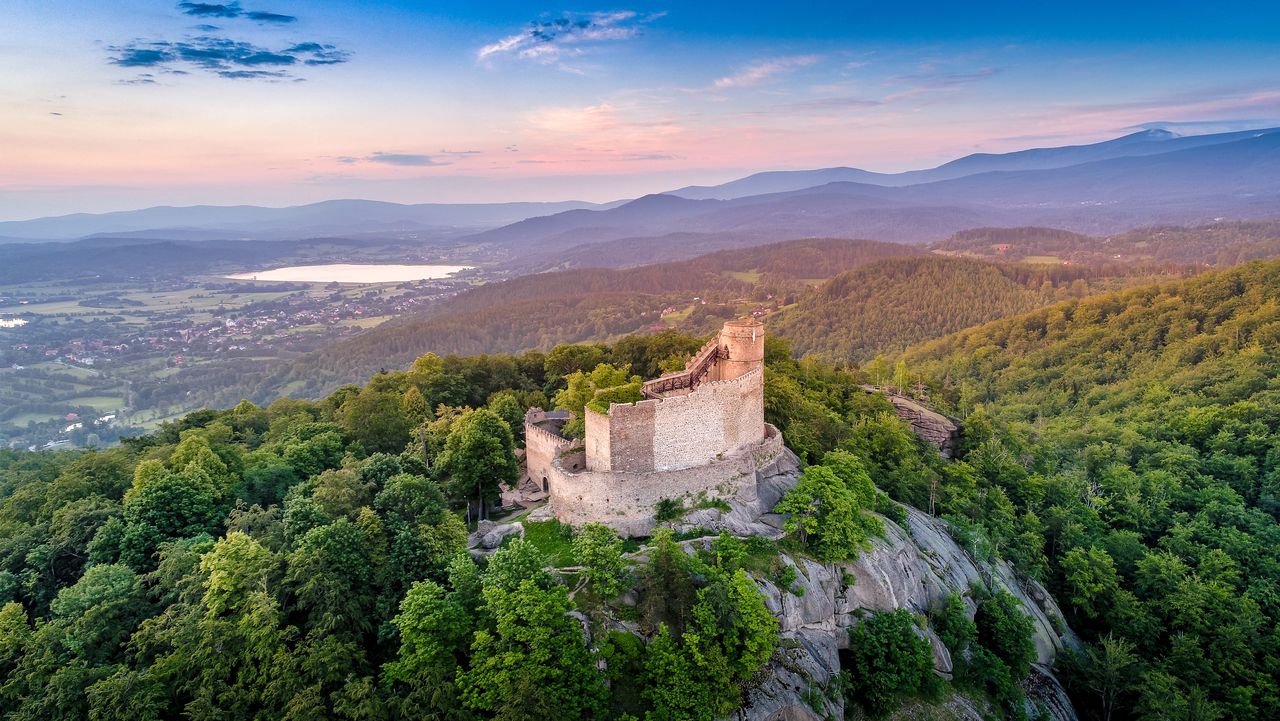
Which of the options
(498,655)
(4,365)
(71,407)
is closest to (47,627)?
(498,655)

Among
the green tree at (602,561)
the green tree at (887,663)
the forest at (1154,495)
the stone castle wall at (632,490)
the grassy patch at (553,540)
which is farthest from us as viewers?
the forest at (1154,495)

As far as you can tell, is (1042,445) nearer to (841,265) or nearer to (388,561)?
(388,561)

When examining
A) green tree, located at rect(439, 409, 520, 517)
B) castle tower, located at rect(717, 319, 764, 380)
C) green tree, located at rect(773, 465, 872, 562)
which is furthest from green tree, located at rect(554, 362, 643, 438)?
green tree, located at rect(773, 465, 872, 562)

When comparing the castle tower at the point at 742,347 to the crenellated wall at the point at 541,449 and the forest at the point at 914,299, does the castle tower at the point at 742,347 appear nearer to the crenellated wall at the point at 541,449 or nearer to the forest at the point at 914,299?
the crenellated wall at the point at 541,449

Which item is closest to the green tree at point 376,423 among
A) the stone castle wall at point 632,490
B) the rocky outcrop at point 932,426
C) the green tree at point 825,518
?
the stone castle wall at point 632,490

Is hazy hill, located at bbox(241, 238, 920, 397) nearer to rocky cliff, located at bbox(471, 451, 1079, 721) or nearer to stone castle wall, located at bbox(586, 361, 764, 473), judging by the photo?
stone castle wall, located at bbox(586, 361, 764, 473)

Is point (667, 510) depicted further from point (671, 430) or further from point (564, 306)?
point (564, 306)

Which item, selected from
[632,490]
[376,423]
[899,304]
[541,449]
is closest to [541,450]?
[541,449]
